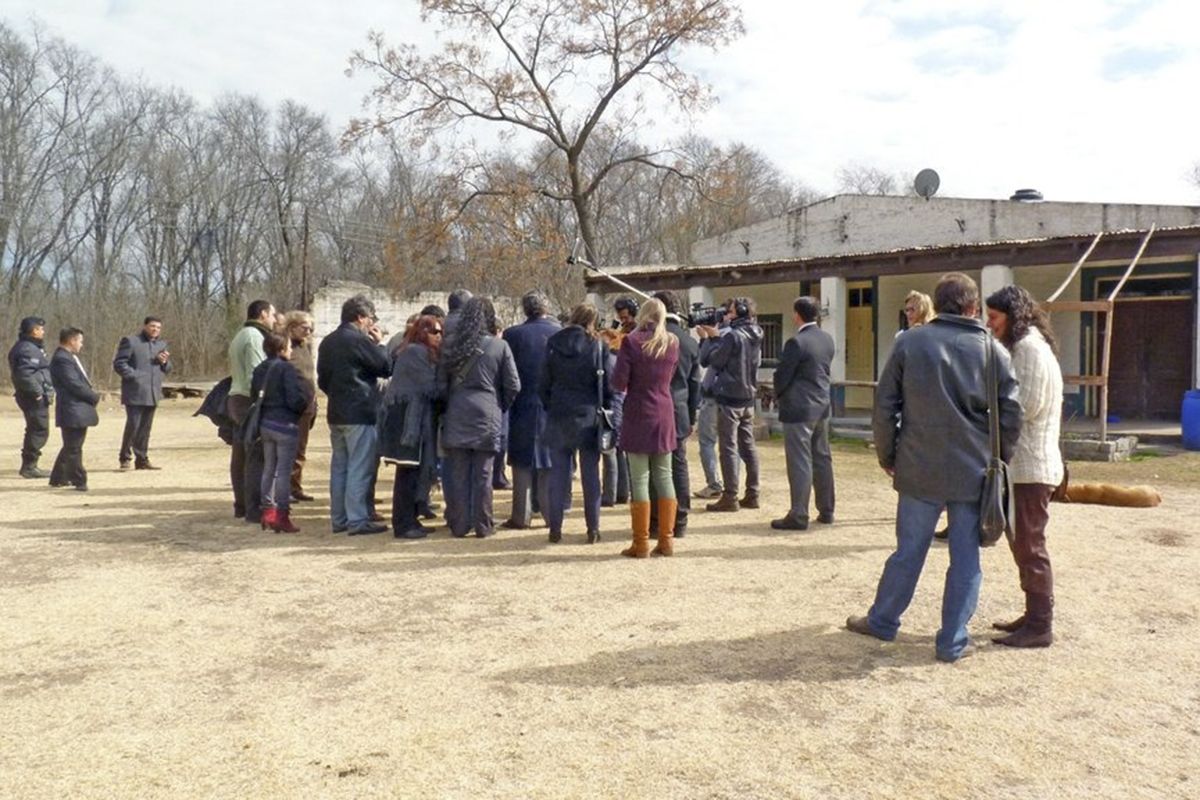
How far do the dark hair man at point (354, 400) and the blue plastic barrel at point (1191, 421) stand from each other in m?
10.8

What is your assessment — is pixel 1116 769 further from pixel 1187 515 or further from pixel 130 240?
pixel 130 240

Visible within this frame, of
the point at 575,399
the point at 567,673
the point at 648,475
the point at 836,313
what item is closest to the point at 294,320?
the point at 575,399

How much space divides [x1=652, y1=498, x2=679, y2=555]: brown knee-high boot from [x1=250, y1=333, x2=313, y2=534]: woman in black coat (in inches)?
110

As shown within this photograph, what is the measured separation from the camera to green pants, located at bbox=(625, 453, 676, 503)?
6.14 meters

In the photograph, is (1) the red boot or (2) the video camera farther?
(2) the video camera

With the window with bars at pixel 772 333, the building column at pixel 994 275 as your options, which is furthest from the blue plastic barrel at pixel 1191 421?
the window with bars at pixel 772 333

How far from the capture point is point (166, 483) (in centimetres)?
981

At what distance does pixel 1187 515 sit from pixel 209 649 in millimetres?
7585

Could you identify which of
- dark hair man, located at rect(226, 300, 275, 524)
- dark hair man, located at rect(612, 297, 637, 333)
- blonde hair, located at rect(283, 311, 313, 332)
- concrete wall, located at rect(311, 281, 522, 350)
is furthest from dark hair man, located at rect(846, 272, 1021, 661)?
concrete wall, located at rect(311, 281, 522, 350)

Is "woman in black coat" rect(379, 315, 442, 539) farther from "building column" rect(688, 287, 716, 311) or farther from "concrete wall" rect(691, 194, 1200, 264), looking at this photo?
"concrete wall" rect(691, 194, 1200, 264)

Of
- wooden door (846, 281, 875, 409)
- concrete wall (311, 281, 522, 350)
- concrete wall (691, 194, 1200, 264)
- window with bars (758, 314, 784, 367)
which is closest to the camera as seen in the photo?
concrete wall (691, 194, 1200, 264)

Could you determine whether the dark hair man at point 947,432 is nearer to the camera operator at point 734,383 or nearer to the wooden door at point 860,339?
the camera operator at point 734,383

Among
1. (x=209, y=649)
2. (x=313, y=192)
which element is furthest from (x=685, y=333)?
(x=313, y=192)

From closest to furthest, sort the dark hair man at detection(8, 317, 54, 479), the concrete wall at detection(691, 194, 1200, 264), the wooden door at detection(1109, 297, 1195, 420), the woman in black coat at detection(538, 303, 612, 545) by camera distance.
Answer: the woman in black coat at detection(538, 303, 612, 545)
the dark hair man at detection(8, 317, 54, 479)
the wooden door at detection(1109, 297, 1195, 420)
the concrete wall at detection(691, 194, 1200, 264)
